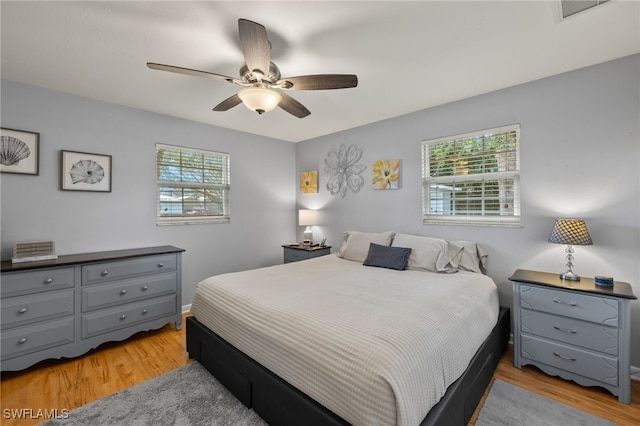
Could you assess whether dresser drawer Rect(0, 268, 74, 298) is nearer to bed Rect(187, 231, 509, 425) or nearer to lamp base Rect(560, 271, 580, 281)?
bed Rect(187, 231, 509, 425)

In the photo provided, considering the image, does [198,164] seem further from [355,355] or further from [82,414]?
[355,355]

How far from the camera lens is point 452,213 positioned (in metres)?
3.12

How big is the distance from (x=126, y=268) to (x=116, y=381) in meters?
1.03

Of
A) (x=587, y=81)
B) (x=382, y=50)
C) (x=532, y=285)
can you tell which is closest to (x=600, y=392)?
(x=532, y=285)

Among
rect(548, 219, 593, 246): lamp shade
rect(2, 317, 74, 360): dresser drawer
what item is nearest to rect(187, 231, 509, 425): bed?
rect(548, 219, 593, 246): lamp shade

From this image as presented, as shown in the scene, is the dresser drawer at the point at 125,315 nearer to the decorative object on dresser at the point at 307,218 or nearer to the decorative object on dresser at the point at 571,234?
the decorative object on dresser at the point at 307,218

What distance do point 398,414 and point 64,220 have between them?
344 cm

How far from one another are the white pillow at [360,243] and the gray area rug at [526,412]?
1668mm

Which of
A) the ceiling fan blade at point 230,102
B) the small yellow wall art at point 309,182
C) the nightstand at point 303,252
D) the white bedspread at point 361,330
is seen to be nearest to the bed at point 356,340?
the white bedspread at point 361,330

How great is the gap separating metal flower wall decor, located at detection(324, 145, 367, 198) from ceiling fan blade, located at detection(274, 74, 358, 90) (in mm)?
1992

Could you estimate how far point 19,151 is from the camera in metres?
2.54

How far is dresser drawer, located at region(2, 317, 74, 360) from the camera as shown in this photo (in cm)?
214

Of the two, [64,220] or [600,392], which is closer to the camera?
[600,392]

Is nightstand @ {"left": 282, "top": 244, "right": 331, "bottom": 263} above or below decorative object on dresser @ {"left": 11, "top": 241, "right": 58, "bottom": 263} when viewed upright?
below
